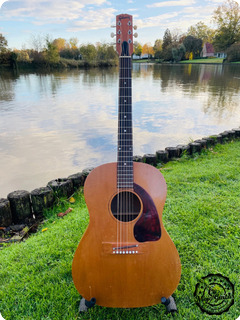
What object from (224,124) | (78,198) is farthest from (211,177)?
(224,124)

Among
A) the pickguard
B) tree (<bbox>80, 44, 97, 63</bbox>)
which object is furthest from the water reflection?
tree (<bbox>80, 44, 97, 63</bbox>)

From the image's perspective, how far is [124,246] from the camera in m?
1.33

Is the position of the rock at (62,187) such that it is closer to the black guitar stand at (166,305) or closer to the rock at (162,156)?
the black guitar stand at (166,305)

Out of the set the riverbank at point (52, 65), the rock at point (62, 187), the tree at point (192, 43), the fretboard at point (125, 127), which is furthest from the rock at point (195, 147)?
the riverbank at point (52, 65)

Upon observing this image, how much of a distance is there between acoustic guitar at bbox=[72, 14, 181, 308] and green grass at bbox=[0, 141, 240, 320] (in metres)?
0.25

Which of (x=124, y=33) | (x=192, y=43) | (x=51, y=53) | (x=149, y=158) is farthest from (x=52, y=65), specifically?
(x=124, y=33)

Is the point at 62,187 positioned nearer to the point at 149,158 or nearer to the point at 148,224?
the point at 149,158

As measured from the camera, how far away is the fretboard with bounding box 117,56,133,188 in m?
1.43

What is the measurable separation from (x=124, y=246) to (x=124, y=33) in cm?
134

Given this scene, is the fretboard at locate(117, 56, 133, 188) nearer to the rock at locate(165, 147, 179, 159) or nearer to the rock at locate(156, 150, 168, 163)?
the rock at locate(156, 150, 168, 163)

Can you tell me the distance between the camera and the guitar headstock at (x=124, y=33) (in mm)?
1457

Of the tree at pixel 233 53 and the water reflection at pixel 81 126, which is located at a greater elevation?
the tree at pixel 233 53

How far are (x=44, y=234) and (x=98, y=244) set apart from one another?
1136 mm

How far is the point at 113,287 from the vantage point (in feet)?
4.41
